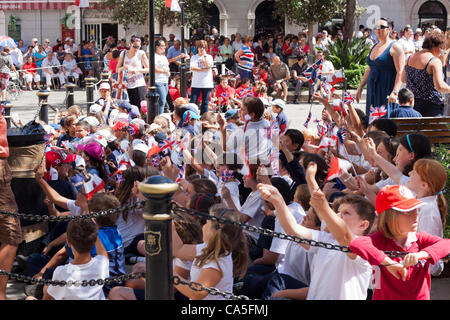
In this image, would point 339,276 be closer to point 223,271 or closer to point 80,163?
point 223,271

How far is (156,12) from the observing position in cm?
2909

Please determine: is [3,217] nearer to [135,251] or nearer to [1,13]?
[135,251]

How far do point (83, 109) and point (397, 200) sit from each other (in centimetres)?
1551

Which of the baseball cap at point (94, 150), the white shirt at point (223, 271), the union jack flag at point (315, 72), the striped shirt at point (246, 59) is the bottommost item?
the white shirt at point (223, 271)

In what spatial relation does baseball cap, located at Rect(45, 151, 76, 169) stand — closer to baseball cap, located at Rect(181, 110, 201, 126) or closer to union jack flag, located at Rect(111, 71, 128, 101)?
baseball cap, located at Rect(181, 110, 201, 126)

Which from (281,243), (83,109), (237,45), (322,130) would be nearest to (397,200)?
(281,243)

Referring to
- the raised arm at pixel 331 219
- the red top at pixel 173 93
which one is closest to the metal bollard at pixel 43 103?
the red top at pixel 173 93

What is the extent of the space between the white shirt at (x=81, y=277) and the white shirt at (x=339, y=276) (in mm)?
1535

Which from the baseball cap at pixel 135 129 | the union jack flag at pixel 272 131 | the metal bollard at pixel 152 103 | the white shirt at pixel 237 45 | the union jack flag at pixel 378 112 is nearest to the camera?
the union jack flag at pixel 378 112

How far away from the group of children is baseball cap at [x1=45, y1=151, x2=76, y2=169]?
0.04ft

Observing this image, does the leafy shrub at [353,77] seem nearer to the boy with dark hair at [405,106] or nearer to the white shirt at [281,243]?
the boy with dark hair at [405,106]

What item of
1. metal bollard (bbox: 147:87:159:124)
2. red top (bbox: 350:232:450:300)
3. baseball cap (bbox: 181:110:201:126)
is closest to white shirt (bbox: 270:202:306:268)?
red top (bbox: 350:232:450:300)

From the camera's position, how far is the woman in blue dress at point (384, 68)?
873cm
